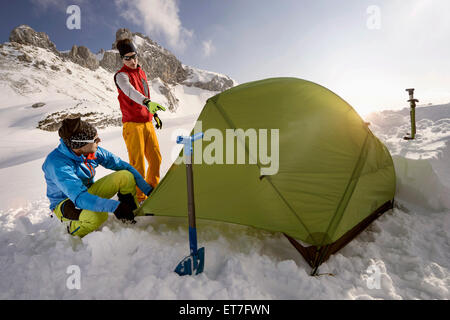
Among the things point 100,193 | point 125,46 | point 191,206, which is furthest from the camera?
point 125,46

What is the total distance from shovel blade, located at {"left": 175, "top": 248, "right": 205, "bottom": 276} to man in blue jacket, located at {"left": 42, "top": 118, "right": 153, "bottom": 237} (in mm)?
742

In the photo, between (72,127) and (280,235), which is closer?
(72,127)

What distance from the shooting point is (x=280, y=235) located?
229 centimetres

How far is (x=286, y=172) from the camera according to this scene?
203 centimetres

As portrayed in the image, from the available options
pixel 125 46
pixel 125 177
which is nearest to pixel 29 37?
pixel 125 46

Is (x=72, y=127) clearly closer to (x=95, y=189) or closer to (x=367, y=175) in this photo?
(x=95, y=189)

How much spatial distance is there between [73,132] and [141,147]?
1031 millimetres

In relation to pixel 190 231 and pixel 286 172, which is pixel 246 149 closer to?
pixel 286 172

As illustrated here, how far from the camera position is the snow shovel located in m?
1.57

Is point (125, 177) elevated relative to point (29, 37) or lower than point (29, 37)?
lower

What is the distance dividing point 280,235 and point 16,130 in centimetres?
1992

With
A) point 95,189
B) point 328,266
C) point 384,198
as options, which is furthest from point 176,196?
point 384,198

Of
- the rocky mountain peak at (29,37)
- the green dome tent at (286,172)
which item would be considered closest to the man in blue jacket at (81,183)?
the green dome tent at (286,172)

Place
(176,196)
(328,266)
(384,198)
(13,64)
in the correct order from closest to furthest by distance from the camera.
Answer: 1. (328,266)
2. (176,196)
3. (384,198)
4. (13,64)
